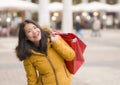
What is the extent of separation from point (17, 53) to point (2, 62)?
11184 mm

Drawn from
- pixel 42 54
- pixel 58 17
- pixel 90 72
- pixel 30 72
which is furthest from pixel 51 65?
pixel 58 17

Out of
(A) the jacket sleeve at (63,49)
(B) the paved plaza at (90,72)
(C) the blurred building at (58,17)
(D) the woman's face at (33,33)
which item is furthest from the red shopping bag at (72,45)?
(C) the blurred building at (58,17)

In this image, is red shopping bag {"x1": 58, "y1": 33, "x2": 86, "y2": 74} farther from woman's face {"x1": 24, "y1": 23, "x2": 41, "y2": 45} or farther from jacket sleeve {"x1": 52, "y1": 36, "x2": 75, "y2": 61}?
woman's face {"x1": 24, "y1": 23, "x2": 41, "y2": 45}

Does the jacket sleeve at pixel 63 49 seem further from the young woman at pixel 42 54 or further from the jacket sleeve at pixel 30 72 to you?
the jacket sleeve at pixel 30 72

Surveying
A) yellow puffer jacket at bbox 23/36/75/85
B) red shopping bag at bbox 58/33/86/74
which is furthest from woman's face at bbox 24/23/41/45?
red shopping bag at bbox 58/33/86/74

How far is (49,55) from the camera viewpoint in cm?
446

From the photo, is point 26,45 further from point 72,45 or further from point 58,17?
point 58,17

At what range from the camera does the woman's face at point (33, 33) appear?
14.4 ft

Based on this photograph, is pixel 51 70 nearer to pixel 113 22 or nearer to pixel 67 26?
pixel 67 26

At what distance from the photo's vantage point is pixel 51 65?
14.5 feet

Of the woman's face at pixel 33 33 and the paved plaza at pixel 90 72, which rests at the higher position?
the woman's face at pixel 33 33

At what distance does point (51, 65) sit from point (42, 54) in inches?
5.7

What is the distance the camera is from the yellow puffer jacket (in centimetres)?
443

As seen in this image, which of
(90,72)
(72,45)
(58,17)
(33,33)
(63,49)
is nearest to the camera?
(33,33)
